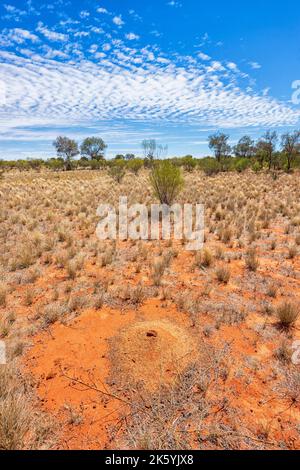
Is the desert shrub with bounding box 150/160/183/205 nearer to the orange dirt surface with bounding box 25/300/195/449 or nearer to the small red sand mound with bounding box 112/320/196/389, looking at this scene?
the orange dirt surface with bounding box 25/300/195/449

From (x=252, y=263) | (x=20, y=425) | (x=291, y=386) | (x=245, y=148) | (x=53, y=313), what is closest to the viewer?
(x=20, y=425)

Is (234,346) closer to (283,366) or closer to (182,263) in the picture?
(283,366)

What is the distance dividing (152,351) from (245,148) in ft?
176

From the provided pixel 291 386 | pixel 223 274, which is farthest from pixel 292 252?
pixel 291 386

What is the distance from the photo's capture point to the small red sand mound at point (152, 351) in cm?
367

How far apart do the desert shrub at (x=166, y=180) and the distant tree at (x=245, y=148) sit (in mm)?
40828

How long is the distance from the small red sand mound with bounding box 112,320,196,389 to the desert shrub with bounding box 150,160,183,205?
10.2m

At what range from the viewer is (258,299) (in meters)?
5.65

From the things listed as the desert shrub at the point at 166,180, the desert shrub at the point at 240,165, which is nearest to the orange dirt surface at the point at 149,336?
the desert shrub at the point at 166,180

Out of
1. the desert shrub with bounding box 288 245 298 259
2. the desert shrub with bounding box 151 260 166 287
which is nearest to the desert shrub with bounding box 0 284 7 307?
the desert shrub with bounding box 151 260 166 287

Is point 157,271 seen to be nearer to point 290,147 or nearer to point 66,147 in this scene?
point 290,147

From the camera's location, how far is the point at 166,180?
13992 mm

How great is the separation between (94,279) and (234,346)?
3.61 m

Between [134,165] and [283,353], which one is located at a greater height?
[134,165]
